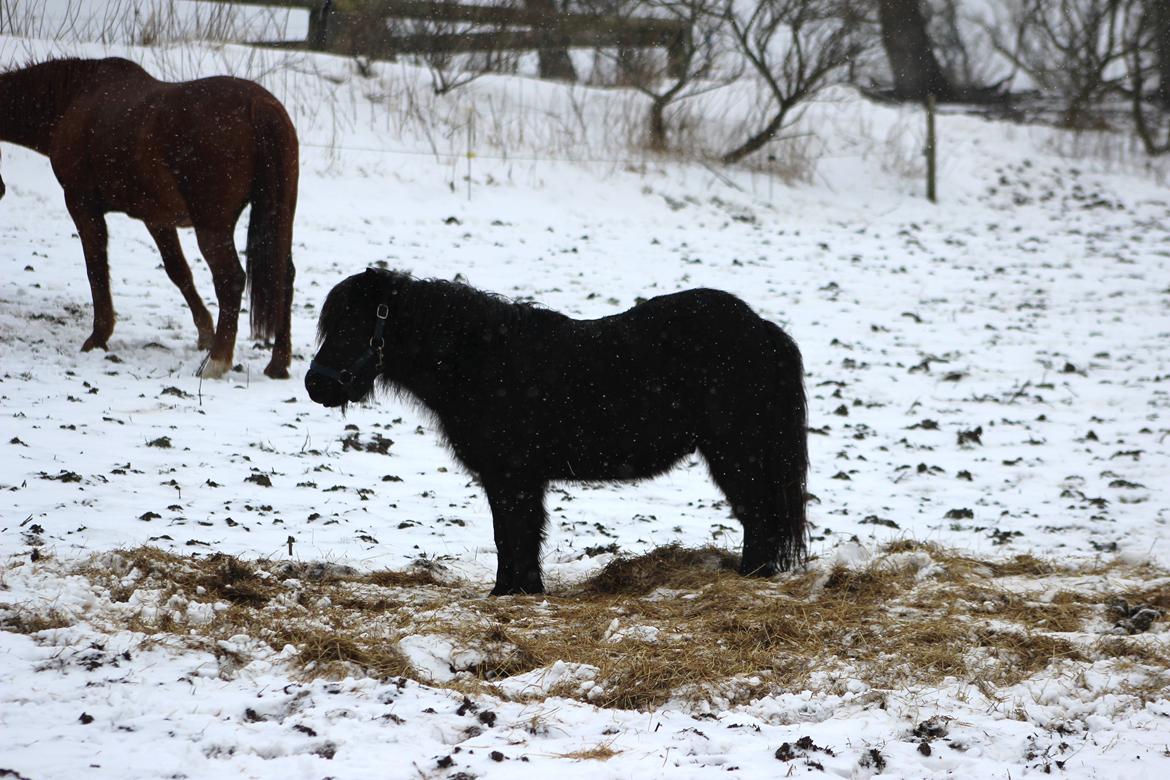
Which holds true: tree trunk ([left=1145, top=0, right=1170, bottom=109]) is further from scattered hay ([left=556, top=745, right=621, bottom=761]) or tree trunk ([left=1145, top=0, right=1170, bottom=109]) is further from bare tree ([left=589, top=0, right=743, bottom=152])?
scattered hay ([left=556, top=745, right=621, bottom=761])

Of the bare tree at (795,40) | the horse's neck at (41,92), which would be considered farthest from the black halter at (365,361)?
the bare tree at (795,40)

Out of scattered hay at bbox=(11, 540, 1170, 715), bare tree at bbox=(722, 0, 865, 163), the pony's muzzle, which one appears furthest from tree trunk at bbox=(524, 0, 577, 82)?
scattered hay at bbox=(11, 540, 1170, 715)

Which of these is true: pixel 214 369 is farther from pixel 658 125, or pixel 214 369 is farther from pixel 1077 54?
pixel 1077 54

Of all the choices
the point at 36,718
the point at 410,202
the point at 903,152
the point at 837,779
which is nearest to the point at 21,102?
the point at 410,202

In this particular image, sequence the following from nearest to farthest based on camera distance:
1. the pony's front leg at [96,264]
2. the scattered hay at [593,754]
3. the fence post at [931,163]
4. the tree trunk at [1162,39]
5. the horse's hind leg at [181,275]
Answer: the scattered hay at [593,754], the pony's front leg at [96,264], the horse's hind leg at [181,275], the fence post at [931,163], the tree trunk at [1162,39]

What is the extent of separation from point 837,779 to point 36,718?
2.05 metres

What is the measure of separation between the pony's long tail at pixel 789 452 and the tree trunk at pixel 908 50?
59.8ft

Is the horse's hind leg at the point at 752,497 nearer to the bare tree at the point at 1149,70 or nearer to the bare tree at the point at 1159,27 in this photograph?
the bare tree at the point at 1149,70

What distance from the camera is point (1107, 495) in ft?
19.0

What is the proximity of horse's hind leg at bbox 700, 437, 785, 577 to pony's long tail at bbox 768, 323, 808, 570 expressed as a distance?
0.03m

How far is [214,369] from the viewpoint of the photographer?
7.09m

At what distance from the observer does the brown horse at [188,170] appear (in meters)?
6.87

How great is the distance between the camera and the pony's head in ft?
12.9

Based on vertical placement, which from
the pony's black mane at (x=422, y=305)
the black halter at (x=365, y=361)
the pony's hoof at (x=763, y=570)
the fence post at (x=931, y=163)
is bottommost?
the pony's hoof at (x=763, y=570)
